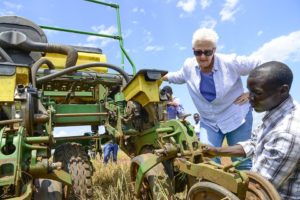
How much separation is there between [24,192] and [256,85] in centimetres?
156

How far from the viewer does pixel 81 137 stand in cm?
390

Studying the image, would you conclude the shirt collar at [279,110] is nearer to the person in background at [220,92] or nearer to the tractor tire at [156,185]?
the tractor tire at [156,185]

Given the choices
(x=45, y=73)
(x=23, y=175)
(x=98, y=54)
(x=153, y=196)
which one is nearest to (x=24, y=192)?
(x=23, y=175)

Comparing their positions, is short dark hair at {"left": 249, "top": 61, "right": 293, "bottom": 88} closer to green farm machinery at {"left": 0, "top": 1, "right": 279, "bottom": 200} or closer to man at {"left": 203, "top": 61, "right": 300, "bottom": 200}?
man at {"left": 203, "top": 61, "right": 300, "bottom": 200}

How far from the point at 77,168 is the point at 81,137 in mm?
737

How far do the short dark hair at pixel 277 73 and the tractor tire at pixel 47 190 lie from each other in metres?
1.57

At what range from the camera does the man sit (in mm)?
1949

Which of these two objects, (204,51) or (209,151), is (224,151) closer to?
(209,151)

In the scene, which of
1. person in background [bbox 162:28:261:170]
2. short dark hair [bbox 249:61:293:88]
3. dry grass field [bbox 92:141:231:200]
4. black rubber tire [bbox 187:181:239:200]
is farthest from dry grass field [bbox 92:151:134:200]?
short dark hair [bbox 249:61:293:88]

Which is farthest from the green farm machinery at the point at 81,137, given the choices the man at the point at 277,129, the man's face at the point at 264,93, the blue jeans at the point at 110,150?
the blue jeans at the point at 110,150

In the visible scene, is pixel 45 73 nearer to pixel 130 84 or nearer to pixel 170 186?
pixel 130 84

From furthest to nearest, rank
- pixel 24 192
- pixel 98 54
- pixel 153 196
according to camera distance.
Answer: pixel 98 54 < pixel 153 196 < pixel 24 192

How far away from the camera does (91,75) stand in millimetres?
4031

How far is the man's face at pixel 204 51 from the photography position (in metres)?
3.62
